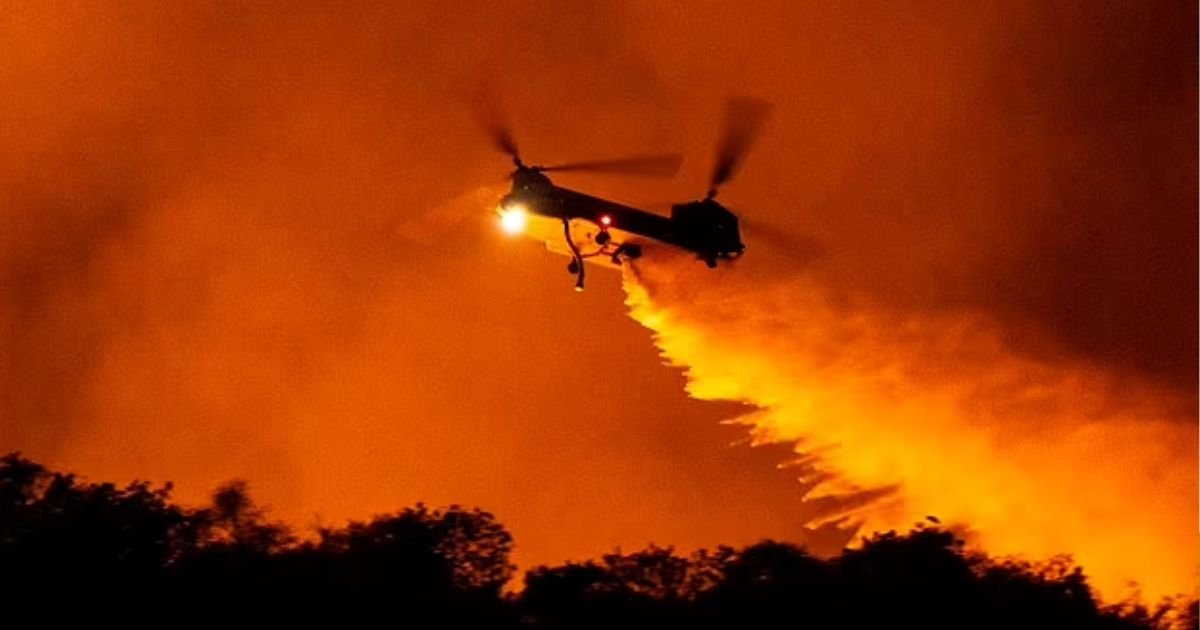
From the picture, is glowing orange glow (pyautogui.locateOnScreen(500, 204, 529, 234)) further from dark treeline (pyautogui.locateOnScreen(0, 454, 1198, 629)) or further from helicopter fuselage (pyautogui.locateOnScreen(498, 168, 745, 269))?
dark treeline (pyautogui.locateOnScreen(0, 454, 1198, 629))

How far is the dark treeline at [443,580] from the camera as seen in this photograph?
26.0 metres

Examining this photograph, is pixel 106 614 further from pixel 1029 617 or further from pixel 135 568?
pixel 1029 617

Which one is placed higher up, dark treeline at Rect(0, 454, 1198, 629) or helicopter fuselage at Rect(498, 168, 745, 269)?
helicopter fuselage at Rect(498, 168, 745, 269)

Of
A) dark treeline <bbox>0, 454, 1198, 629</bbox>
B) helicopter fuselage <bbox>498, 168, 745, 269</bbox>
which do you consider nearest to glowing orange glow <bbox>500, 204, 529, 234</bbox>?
helicopter fuselage <bbox>498, 168, 745, 269</bbox>

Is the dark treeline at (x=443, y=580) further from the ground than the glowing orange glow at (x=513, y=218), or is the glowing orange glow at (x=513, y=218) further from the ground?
the glowing orange glow at (x=513, y=218)

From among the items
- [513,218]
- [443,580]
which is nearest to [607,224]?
[513,218]

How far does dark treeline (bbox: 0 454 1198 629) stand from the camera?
2598 cm

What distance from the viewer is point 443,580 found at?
2795cm

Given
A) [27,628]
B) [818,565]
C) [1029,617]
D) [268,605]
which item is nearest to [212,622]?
[268,605]

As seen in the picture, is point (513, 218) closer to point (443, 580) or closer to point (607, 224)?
point (607, 224)

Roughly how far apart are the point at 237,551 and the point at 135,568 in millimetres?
1800

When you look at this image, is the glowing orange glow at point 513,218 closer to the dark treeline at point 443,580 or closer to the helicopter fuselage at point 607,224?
the helicopter fuselage at point 607,224

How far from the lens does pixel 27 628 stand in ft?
82.8

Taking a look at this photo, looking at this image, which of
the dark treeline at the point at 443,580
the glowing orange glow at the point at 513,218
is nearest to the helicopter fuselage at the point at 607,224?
the glowing orange glow at the point at 513,218
